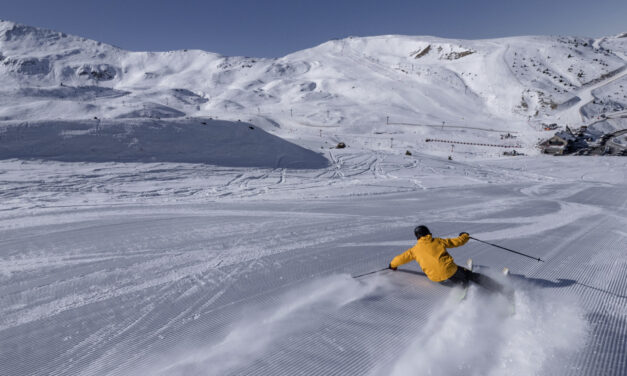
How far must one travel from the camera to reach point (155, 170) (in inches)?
434

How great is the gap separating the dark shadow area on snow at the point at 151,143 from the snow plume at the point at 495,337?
37.4 ft

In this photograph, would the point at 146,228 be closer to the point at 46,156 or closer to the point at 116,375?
the point at 116,375

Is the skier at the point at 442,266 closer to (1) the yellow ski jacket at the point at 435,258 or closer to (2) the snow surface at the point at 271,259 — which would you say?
(1) the yellow ski jacket at the point at 435,258

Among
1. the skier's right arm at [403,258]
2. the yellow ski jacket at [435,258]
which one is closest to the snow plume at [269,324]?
the skier's right arm at [403,258]

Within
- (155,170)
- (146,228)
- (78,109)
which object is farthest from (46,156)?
(78,109)

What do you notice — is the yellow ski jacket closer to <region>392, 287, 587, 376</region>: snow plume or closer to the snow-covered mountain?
<region>392, 287, 587, 376</region>: snow plume

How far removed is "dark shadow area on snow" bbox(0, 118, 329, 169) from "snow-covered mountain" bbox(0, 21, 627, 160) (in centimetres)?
1093

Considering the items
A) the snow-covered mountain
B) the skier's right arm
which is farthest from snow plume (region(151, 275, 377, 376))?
the snow-covered mountain

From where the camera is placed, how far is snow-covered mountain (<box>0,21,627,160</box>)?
123ft

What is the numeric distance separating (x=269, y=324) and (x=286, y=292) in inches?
23.9

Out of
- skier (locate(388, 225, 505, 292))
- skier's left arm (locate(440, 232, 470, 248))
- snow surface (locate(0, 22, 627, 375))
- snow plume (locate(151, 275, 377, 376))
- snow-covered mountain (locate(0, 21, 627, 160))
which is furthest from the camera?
snow-covered mountain (locate(0, 21, 627, 160))

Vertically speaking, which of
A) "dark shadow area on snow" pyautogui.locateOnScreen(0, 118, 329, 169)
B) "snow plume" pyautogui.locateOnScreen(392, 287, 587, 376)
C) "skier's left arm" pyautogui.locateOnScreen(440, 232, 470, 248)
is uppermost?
"dark shadow area on snow" pyautogui.locateOnScreen(0, 118, 329, 169)

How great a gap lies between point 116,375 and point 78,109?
103 feet

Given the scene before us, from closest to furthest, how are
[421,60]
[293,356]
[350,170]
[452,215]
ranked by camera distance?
1. [293,356]
2. [452,215]
3. [350,170]
4. [421,60]
